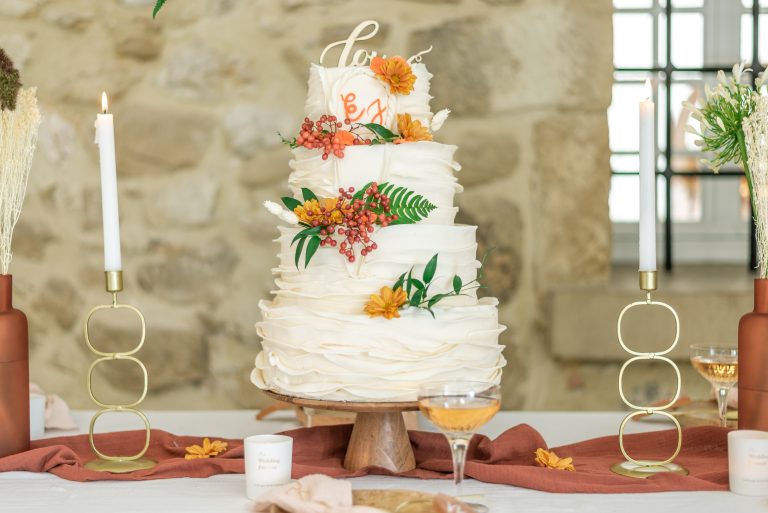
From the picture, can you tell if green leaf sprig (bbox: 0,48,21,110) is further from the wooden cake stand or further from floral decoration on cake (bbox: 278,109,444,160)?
the wooden cake stand

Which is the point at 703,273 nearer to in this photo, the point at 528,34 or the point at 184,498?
the point at 528,34

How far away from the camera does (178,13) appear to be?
2295 mm

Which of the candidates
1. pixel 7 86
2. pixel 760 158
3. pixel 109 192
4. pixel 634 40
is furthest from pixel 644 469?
pixel 634 40

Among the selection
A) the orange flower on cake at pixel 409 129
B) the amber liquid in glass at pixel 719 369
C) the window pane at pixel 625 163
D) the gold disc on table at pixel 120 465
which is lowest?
the gold disc on table at pixel 120 465

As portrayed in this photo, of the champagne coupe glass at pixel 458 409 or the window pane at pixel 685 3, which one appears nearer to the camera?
the champagne coupe glass at pixel 458 409

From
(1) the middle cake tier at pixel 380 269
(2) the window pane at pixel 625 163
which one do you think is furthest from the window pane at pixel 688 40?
(1) the middle cake tier at pixel 380 269

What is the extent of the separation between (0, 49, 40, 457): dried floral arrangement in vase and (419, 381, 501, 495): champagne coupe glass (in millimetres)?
614

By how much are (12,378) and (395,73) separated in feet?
2.31

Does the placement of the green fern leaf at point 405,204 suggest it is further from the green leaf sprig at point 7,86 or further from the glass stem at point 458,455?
the green leaf sprig at point 7,86

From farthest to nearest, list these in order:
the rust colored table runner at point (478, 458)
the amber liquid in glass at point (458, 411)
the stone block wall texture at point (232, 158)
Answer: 1. the stone block wall texture at point (232, 158)
2. the rust colored table runner at point (478, 458)
3. the amber liquid in glass at point (458, 411)

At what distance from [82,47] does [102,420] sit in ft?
3.59

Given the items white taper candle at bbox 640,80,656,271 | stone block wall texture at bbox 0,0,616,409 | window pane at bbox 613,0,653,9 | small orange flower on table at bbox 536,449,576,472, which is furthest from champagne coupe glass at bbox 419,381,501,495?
window pane at bbox 613,0,653,9

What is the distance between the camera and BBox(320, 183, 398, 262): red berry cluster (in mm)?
1231

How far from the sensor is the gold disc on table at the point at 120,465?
4.20 feet
